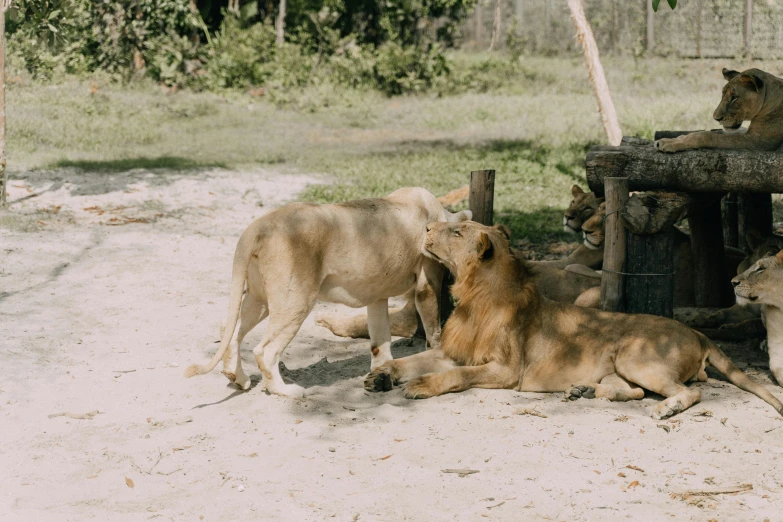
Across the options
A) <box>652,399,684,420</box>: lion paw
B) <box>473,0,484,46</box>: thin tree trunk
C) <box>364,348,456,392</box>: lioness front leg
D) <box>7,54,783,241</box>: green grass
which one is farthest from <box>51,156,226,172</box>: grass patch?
<box>473,0,484,46</box>: thin tree trunk

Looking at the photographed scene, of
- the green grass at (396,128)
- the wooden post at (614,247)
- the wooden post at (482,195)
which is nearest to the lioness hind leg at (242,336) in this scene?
the wooden post at (482,195)

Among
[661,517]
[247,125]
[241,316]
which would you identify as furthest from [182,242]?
[247,125]

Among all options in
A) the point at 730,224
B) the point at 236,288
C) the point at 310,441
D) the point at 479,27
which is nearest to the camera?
the point at 310,441

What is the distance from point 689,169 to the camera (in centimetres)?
652

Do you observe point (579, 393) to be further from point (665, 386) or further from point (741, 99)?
point (741, 99)

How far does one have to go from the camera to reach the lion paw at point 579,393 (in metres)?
5.98

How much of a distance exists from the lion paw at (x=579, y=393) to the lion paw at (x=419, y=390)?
2.78 ft

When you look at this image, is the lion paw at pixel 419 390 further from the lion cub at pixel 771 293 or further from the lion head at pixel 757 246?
the lion head at pixel 757 246

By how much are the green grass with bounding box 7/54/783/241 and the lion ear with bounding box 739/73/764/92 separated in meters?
3.55

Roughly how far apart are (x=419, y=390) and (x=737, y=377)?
196 cm

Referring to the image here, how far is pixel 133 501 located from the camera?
4590mm

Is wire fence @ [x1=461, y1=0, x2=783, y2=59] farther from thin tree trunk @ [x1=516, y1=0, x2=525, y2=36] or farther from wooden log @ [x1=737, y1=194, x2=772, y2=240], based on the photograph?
wooden log @ [x1=737, y1=194, x2=772, y2=240]

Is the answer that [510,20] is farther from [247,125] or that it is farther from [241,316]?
[241,316]

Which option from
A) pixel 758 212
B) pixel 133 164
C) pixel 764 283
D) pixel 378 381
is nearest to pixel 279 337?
Answer: pixel 378 381
